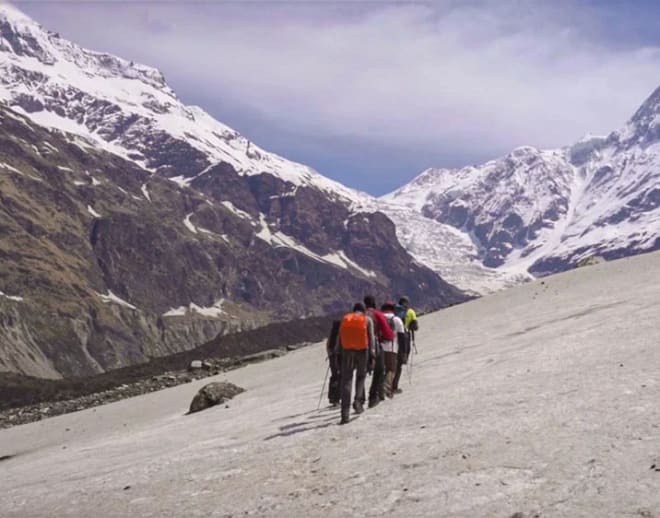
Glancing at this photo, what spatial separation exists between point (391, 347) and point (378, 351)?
2.08 ft

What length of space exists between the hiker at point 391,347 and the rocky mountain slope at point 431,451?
1.93ft

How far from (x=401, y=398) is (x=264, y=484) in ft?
25.0

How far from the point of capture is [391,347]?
20.8 m

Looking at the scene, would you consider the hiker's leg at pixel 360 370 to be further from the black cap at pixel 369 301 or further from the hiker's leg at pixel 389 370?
the black cap at pixel 369 301

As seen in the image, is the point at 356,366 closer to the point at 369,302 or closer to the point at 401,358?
the point at 369,302

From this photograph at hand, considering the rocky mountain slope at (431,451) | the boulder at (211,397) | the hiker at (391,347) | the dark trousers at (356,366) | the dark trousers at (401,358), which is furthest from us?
the boulder at (211,397)

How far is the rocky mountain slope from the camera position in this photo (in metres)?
11.6

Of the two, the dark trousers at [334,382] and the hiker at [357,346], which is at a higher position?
the hiker at [357,346]

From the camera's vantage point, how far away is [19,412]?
2055 inches

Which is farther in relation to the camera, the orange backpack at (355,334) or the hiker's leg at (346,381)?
the orange backpack at (355,334)

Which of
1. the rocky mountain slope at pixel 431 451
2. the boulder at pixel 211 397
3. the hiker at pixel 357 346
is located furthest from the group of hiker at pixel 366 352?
the boulder at pixel 211 397

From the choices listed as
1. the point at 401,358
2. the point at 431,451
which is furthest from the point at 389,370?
the point at 431,451

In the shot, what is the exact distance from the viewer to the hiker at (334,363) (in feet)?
68.8

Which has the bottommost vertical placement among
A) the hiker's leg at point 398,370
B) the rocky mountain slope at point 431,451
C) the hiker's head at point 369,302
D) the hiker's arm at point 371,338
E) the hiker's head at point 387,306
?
the rocky mountain slope at point 431,451
